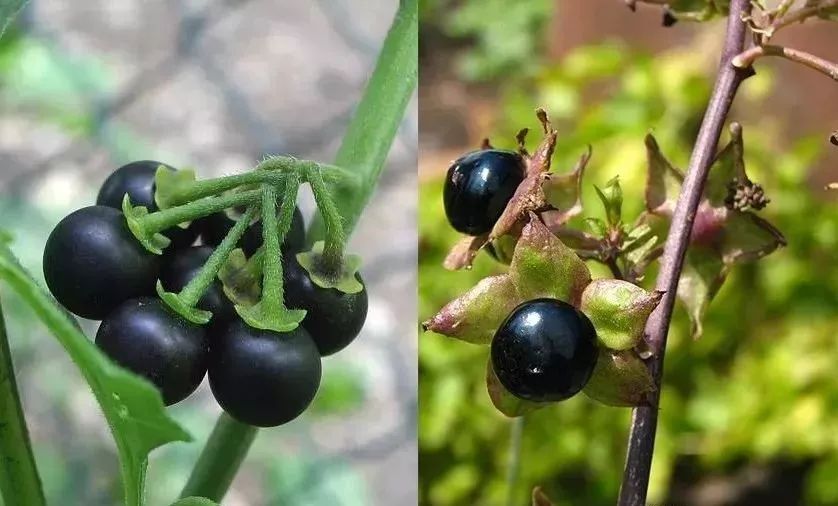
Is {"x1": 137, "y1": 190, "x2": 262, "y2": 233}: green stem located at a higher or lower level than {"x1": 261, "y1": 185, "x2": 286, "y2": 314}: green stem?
higher

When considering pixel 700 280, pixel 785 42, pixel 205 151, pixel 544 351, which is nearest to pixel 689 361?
pixel 785 42

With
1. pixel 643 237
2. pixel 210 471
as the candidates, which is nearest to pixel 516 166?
pixel 643 237

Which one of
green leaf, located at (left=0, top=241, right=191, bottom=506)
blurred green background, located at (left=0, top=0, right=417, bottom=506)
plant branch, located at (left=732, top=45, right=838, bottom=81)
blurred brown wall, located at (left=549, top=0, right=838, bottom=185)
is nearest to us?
green leaf, located at (left=0, top=241, right=191, bottom=506)

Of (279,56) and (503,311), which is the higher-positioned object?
(503,311)

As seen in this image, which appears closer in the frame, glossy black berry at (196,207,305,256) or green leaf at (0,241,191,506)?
green leaf at (0,241,191,506)

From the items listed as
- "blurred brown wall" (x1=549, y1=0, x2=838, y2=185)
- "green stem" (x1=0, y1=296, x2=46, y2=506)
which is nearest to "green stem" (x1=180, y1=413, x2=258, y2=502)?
"green stem" (x1=0, y1=296, x2=46, y2=506)

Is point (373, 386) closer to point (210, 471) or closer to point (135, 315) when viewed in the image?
point (210, 471)

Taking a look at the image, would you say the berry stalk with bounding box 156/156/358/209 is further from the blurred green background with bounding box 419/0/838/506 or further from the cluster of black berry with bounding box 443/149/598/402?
the blurred green background with bounding box 419/0/838/506

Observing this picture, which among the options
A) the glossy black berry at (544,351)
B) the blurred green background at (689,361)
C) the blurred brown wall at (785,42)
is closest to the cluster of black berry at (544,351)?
the glossy black berry at (544,351)
